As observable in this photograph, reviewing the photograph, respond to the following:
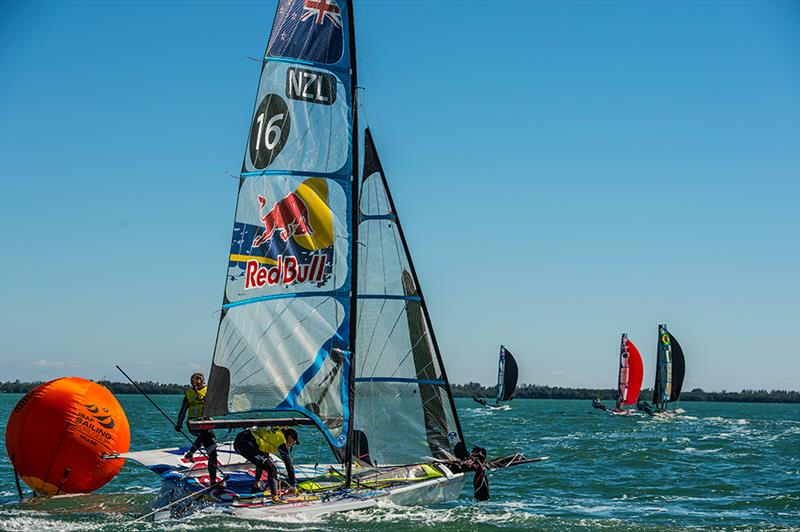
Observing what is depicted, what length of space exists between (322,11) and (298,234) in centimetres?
407

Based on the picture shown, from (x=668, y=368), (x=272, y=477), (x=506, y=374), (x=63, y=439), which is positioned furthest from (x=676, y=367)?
(x=63, y=439)

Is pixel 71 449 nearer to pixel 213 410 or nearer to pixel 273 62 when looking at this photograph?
pixel 213 410

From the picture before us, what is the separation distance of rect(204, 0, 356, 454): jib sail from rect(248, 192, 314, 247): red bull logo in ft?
0.06

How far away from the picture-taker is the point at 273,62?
53.3 feet

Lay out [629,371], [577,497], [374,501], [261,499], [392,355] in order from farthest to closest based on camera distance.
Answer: [629,371] < [577,497] < [392,355] < [374,501] < [261,499]

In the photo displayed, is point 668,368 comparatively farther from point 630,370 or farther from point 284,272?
point 284,272

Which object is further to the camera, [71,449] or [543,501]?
[543,501]

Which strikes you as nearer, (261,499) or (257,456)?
(261,499)

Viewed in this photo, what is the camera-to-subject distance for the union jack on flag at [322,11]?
16.4 meters

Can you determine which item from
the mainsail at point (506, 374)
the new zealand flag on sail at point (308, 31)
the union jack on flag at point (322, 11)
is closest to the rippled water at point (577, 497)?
the new zealand flag on sail at point (308, 31)

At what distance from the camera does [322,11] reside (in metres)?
16.5

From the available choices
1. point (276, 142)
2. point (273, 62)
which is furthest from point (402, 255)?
point (273, 62)

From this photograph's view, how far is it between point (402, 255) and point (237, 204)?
3294mm

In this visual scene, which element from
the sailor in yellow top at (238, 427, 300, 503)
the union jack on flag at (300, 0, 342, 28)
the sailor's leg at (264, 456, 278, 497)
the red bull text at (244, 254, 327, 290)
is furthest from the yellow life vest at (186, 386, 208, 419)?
the union jack on flag at (300, 0, 342, 28)
